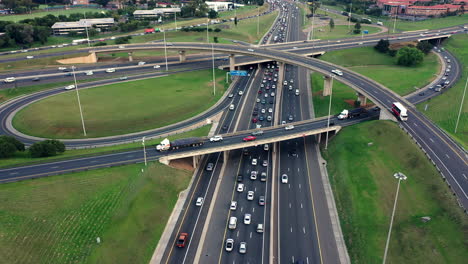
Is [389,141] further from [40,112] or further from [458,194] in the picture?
[40,112]

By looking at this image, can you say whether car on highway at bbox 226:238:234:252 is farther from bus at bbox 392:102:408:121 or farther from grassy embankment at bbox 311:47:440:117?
grassy embankment at bbox 311:47:440:117

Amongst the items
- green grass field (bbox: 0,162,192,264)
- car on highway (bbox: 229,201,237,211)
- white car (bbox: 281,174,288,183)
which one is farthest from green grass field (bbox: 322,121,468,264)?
green grass field (bbox: 0,162,192,264)

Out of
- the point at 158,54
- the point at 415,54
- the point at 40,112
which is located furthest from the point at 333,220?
the point at 158,54

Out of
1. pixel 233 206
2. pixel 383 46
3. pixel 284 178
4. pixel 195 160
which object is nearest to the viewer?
pixel 233 206

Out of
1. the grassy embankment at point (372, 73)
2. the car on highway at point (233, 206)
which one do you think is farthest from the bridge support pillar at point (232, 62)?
the car on highway at point (233, 206)

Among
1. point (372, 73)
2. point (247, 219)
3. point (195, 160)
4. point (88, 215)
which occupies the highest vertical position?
point (372, 73)

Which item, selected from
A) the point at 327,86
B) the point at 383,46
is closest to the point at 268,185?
the point at 327,86

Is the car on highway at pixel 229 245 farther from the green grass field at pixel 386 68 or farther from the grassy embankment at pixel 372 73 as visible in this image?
the green grass field at pixel 386 68

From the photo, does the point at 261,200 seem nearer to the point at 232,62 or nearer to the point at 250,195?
the point at 250,195
